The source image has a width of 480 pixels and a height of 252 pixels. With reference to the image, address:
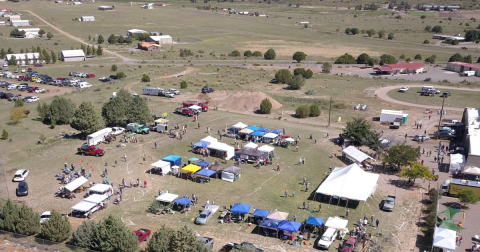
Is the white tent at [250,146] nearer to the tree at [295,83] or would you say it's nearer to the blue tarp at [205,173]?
the blue tarp at [205,173]

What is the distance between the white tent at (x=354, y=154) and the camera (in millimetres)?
45750

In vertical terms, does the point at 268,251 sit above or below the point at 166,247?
below

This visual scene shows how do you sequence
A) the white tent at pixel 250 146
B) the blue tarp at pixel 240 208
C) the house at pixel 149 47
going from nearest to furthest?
the blue tarp at pixel 240 208 < the white tent at pixel 250 146 < the house at pixel 149 47

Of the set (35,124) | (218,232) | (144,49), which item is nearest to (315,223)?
(218,232)

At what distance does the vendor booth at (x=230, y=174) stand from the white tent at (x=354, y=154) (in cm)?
1264

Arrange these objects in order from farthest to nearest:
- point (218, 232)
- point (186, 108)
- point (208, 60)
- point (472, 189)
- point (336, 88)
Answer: point (208, 60)
point (336, 88)
point (186, 108)
point (472, 189)
point (218, 232)

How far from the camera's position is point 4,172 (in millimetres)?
41000

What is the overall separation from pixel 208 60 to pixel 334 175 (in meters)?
76.1

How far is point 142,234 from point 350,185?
1789 centimetres

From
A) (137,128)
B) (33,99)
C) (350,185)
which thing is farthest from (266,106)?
(33,99)

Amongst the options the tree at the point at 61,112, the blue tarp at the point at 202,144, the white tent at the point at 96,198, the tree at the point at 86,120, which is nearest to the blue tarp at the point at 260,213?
the white tent at the point at 96,198

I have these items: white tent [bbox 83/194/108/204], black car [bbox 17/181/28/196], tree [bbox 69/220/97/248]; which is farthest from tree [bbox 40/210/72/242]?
black car [bbox 17/181/28/196]

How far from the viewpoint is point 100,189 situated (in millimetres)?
37281

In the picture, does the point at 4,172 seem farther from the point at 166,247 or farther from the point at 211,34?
the point at 211,34
